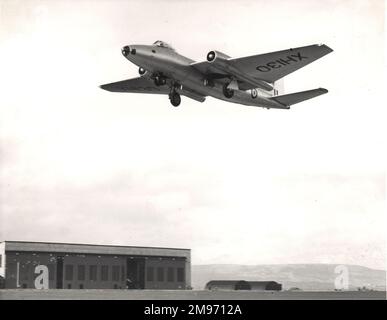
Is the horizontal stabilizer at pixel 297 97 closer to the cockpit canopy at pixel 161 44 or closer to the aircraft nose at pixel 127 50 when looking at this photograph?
the cockpit canopy at pixel 161 44

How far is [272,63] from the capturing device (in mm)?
32312

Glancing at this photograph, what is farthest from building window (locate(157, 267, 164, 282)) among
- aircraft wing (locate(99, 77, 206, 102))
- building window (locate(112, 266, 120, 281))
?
aircraft wing (locate(99, 77, 206, 102))

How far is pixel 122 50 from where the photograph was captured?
29.1m

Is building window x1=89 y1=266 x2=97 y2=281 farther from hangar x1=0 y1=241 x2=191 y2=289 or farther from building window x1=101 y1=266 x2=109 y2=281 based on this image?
building window x1=101 y1=266 x2=109 y2=281

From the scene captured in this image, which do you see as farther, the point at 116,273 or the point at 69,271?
the point at 116,273

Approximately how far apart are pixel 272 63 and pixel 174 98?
5.76 meters

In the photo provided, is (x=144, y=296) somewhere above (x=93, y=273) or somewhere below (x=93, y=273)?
below

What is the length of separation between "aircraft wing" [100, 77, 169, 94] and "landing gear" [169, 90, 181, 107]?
261 cm

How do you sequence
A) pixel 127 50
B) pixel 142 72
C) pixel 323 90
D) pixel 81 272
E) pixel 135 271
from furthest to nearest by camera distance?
pixel 135 271 → pixel 81 272 → pixel 323 90 → pixel 142 72 → pixel 127 50

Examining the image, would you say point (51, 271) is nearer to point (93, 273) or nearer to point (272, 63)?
point (93, 273)

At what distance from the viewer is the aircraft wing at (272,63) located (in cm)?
3011

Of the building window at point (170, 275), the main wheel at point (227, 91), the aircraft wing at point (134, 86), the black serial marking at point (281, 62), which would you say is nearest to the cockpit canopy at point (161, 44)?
the main wheel at point (227, 91)

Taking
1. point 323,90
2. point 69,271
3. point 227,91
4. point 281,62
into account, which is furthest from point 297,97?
point 69,271
